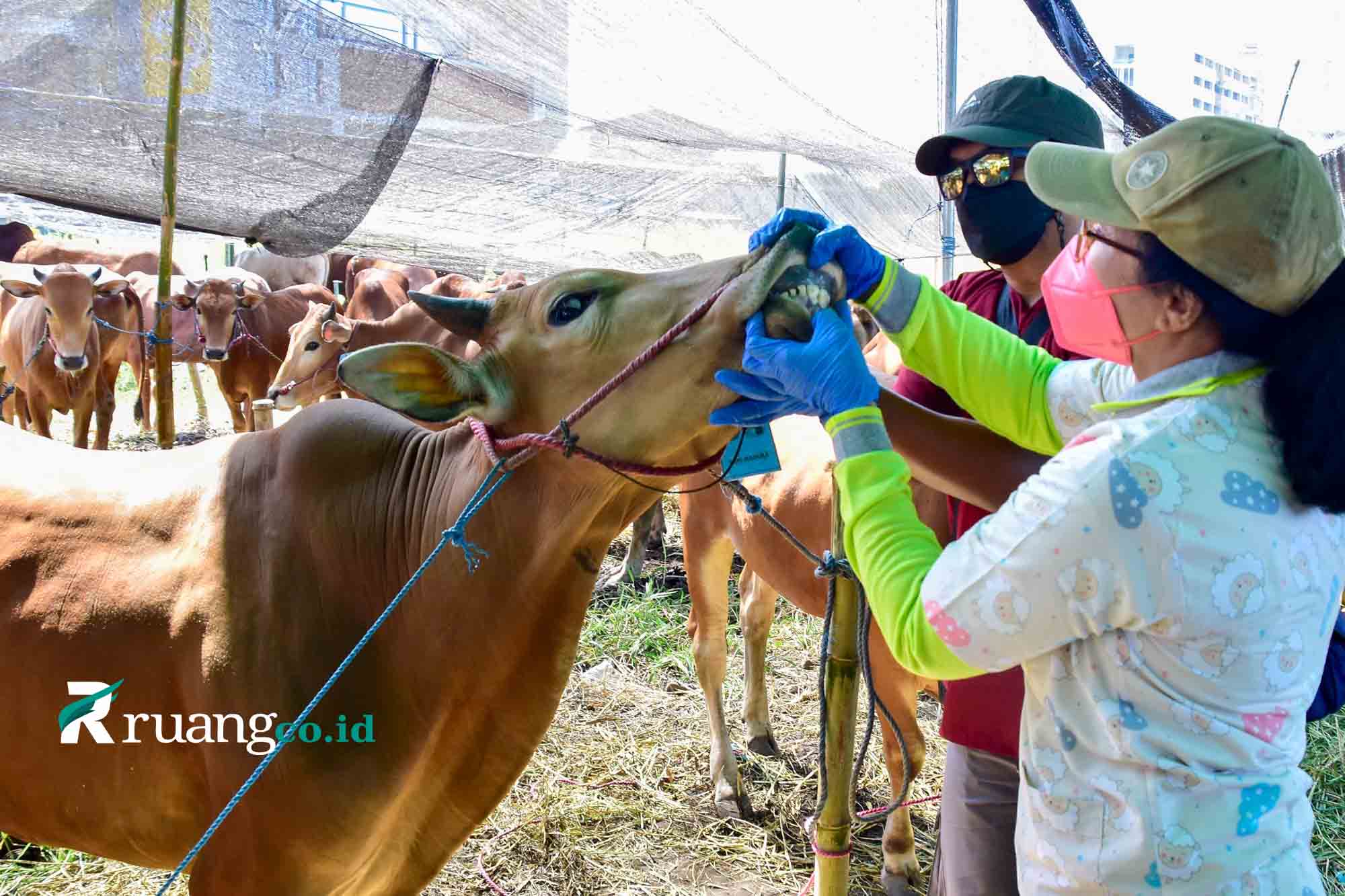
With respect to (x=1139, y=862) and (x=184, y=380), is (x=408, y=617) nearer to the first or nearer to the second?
(x=1139, y=862)

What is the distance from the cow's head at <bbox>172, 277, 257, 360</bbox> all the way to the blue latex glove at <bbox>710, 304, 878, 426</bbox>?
37.3 feet

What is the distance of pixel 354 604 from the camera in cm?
252

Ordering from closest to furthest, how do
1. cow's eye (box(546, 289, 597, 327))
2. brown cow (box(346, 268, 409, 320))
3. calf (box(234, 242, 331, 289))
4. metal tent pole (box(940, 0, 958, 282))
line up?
cow's eye (box(546, 289, 597, 327)) < metal tent pole (box(940, 0, 958, 282)) < brown cow (box(346, 268, 409, 320)) < calf (box(234, 242, 331, 289))

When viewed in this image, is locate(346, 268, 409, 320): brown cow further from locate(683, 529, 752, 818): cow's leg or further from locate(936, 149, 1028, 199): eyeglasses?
locate(936, 149, 1028, 199): eyeglasses

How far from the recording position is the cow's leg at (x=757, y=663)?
18.0 ft

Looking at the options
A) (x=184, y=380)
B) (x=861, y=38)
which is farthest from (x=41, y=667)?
(x=184, y=380)

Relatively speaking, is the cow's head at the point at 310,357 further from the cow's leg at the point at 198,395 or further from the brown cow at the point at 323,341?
the cow's leg at the point at 198,395

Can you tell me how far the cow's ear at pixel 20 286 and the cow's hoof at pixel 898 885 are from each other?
10550 mm

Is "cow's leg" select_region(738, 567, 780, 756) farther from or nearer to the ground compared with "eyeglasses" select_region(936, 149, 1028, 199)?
nearer to the ground

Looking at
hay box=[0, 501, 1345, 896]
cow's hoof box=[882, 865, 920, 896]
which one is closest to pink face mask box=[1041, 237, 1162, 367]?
cow's hoof box=[882, 865, 920, 896]

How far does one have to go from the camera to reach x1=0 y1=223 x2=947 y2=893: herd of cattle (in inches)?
171

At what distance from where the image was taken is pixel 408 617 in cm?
246

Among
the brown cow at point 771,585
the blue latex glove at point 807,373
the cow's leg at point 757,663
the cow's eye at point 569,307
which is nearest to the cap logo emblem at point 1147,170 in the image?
the blue latex glove at point 807,373
